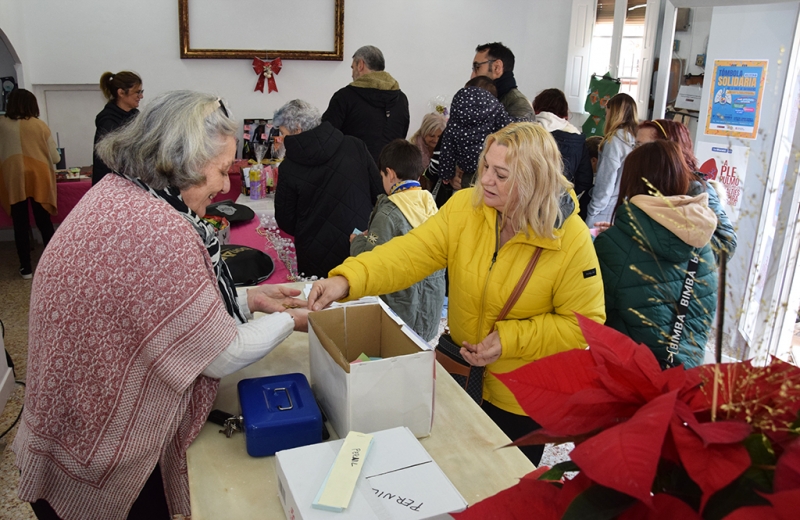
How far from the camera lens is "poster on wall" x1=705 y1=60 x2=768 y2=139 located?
368 cm

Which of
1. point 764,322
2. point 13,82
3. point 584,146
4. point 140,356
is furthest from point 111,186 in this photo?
point 13,82

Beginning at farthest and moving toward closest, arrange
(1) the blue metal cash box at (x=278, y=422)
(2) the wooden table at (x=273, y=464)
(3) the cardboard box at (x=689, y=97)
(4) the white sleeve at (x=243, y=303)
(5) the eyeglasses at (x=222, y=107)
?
(3) the cardboard box at (x=689, y=97)
(4) the white sleeve at (x=243, y=303)
(5) the eyeglasses at (x=222, y=107)
(1) the blue metal cash box at (x=278, y=422)
(2) the wooden table at (x=273, y=464)

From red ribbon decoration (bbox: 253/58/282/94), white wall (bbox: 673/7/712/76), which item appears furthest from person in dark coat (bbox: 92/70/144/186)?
white wall (bbox: 673/7/712/76)

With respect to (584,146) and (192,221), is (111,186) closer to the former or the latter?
(192,221)

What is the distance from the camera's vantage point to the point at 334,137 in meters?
3.34

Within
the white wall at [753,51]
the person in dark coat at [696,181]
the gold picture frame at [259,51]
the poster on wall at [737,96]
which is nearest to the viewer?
the person in dark coat at [696,181]

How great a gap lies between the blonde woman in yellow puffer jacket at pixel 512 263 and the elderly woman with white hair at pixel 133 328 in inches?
17.1

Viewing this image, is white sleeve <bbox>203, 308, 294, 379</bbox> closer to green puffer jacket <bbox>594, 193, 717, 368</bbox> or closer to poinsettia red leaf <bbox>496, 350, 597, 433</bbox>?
poinsettia red leaf <bbox>496, 350, 597, 433</bbox>

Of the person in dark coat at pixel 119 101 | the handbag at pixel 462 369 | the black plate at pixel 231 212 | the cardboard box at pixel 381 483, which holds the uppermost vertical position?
the person in dark coat at pixel 119 101

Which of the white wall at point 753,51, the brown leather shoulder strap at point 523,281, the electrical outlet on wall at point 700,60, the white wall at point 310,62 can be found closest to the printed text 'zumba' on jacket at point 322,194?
the brown leather shoulder strap at point 523,281

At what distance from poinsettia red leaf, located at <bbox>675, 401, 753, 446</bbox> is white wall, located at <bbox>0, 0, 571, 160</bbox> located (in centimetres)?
654

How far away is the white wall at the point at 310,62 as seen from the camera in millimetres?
6332

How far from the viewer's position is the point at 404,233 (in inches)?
108

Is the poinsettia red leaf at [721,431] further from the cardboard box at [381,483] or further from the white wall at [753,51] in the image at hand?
the white wall at [753,51]
